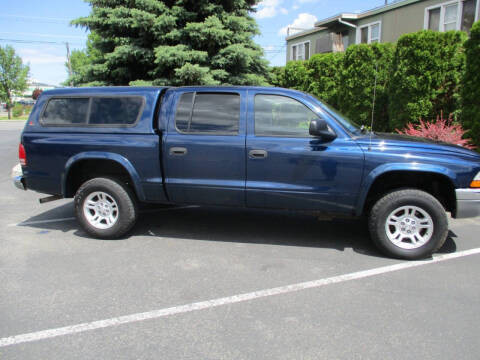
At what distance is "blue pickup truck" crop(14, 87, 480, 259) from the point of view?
408cm

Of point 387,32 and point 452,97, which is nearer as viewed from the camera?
point 452,97

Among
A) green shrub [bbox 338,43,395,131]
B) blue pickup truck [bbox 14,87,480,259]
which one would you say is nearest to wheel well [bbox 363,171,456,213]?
blue pickup truck [bbox 14,87,480,259]

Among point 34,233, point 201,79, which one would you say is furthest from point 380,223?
point 201,79

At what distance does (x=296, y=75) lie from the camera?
13.1 metres

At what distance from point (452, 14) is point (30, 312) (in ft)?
58.4

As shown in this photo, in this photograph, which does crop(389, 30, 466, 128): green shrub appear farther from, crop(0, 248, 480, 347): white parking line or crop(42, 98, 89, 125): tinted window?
crop(42, 98, 89, 125): tinted window

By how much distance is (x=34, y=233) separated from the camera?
16.6 feet

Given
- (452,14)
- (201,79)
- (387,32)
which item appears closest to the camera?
(201,79)

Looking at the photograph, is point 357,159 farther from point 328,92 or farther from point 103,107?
point 328,92

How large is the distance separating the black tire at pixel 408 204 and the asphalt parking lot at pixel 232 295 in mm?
144

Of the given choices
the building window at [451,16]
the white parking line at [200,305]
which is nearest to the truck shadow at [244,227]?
the white parking line at [200,305]

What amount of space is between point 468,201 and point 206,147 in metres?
2.93

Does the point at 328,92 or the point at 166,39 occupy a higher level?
the point at 166,39

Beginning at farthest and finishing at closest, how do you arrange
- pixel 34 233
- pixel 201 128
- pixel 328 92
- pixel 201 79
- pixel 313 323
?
pixel 328 92 < pixel 201 79 < pixel 34 233 < pixel 201 128 < pixel 313 323
